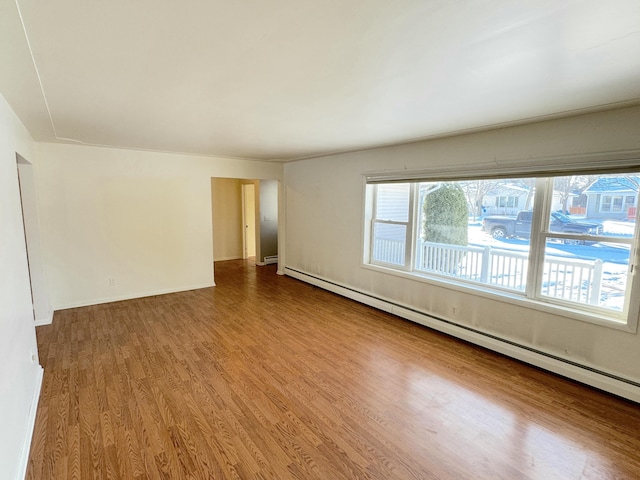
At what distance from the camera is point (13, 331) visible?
79.0 inches

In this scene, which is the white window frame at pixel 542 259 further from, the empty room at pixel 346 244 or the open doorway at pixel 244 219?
the open doorway at pixel 244 219

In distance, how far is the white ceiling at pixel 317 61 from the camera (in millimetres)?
1286

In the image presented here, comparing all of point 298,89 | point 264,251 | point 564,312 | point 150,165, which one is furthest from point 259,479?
point 264,251

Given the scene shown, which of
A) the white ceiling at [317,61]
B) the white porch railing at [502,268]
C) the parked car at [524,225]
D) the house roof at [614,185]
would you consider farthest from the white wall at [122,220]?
A: the house roof at [614,185]

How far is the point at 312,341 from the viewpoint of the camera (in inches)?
143

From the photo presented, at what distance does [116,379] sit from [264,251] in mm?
4977

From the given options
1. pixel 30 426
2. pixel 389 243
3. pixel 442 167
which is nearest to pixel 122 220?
pixel 30 426

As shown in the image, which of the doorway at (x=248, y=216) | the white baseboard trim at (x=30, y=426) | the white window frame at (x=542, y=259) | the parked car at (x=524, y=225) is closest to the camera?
the white baseboard trim at (x=30, y=426)

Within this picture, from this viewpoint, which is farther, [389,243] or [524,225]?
[389,243]

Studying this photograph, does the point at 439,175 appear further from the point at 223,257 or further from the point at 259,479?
the point at 223,257

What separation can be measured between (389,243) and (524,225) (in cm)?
181

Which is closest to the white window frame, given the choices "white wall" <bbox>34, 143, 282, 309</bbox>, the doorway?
"white wall" <bbox>34, 143, 282, 309</bbox>

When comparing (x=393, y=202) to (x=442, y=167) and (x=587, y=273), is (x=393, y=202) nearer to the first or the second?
(x=442, y=167)

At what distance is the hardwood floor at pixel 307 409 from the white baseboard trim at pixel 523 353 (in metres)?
0.10
